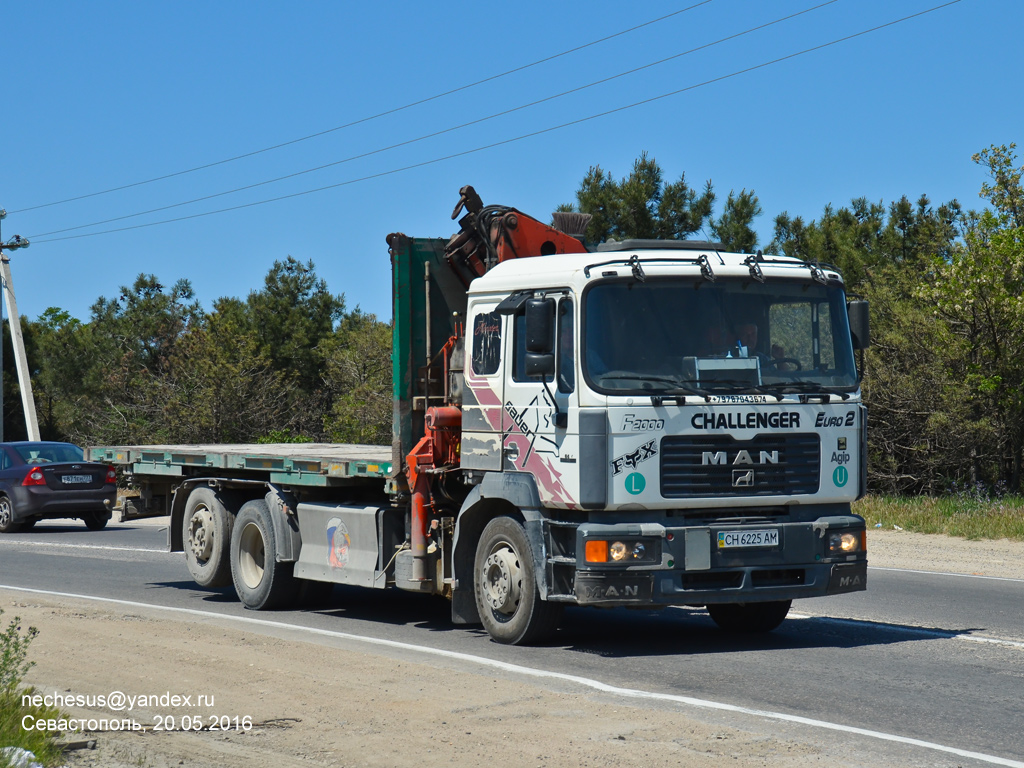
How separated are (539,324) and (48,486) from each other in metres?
16.5

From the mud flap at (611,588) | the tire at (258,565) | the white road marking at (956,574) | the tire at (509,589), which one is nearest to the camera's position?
the mud flap at (611,588)

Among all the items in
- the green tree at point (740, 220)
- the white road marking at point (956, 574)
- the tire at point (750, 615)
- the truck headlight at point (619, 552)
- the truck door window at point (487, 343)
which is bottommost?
the white road marking at point (956, 574)

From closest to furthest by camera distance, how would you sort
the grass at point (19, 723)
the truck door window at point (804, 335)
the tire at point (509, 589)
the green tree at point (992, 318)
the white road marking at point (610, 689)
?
the grass at point (19, 723), the white road marking at point (610, 689), the tire at point (509, 589), the truck door window at point (804, 335), the green tree at point (992, 318)

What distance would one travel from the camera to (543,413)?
30.7 ft

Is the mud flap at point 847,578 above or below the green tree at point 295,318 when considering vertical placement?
below

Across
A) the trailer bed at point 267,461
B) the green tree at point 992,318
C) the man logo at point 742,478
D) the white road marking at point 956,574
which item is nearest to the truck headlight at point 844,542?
the man logo at point 742,478

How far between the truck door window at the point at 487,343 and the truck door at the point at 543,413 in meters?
0.17

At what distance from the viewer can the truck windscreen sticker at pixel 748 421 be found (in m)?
9.20

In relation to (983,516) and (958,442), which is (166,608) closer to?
(983,516)

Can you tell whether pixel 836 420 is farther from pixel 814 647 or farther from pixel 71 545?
pixel 71 545

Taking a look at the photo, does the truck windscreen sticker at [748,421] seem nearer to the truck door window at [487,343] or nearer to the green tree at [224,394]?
the truck door window at [487,343]

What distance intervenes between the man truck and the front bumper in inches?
0.6

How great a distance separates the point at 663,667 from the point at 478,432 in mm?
2303

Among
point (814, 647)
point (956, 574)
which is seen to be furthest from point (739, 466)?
point (956, 574)
